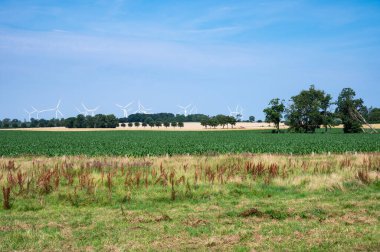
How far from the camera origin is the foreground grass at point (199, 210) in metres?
7.69

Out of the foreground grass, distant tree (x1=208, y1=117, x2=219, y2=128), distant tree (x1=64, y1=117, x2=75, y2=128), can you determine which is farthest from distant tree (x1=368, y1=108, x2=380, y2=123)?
distant tree (x1=64, y1=117, x2=75, y2=128)

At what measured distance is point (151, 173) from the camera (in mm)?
15805

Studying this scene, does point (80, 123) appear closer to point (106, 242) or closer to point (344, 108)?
point (344, 108)

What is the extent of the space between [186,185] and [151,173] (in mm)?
2725

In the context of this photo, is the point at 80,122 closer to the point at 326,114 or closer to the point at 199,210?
the point at 326,114

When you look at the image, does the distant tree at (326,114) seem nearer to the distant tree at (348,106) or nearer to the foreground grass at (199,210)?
the distant tree at (348,106)

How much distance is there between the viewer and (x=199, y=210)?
422 inches

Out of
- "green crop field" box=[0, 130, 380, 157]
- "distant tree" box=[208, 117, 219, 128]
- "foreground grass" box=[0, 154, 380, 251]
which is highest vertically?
"distant tree" box=[208, 117, 219, 128]

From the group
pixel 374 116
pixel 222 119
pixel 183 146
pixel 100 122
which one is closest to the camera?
pixel 183 146

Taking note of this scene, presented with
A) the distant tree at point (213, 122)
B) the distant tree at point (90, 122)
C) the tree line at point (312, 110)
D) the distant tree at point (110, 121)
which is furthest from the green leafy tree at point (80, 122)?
the tree line at point (312, 110)

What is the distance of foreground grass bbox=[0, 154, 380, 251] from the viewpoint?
7688 mm

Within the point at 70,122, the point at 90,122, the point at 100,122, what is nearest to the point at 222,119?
the point at 100,122

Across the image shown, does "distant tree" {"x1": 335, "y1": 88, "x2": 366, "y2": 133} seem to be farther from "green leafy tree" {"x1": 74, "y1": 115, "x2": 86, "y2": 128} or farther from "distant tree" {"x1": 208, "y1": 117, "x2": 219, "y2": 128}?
"green leafy tree" {"x1": 74, "y1": 115, "x2": 86, "y2": 128}

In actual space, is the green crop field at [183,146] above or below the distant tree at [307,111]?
below
